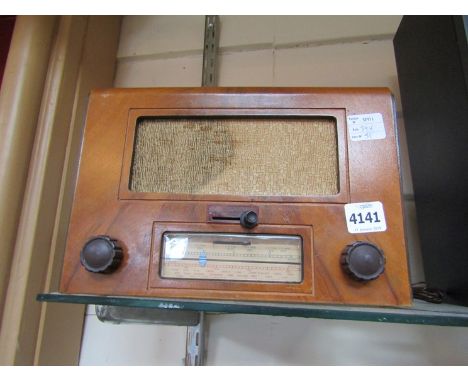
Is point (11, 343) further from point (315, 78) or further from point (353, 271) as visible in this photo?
point (315, 78)

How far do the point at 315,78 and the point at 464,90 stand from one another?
1.54ft

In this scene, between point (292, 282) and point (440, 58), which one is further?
point (440, 58)

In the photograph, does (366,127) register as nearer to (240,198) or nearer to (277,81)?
(240,198)

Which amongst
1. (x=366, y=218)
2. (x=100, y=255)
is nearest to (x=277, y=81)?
(x=366, y=218)

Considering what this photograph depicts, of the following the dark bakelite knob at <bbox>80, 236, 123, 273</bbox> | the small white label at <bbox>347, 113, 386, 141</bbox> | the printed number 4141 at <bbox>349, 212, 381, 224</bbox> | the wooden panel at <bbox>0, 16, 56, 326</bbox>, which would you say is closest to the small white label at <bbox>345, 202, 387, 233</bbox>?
the printed number 4141 at <bbox>349, 212, 381, 224</bbox>

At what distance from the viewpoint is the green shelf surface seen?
455 mm

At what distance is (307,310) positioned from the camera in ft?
1.56

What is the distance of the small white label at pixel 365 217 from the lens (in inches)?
20.7

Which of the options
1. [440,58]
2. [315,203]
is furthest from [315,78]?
[315,203]

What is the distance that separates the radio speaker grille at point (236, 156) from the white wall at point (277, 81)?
1.25 feet

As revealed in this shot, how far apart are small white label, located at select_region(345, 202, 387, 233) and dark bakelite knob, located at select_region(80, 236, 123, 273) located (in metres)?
0.34

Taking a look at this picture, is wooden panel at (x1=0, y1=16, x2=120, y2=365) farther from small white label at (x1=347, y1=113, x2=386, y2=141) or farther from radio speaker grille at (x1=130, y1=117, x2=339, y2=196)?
small white label at (x1=347, y1=113, x2=386, y2=141)

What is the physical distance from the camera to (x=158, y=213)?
0.56 m

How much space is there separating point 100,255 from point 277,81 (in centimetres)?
69
